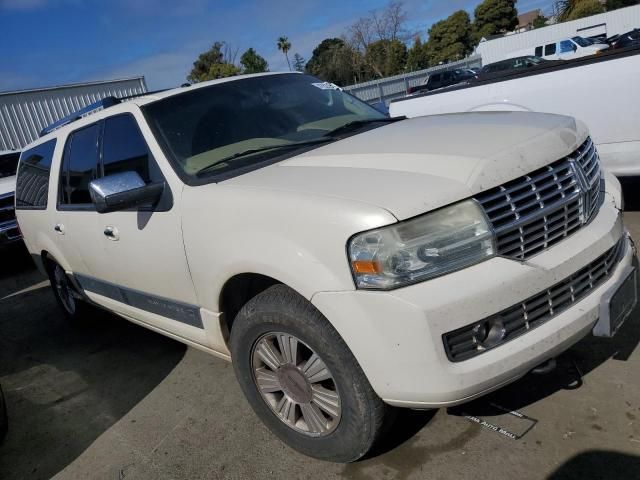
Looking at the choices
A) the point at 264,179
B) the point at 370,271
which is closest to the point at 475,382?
the point at 370,271

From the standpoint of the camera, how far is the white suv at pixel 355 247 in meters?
1.92

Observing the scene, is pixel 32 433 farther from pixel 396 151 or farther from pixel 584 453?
pixel 584 453

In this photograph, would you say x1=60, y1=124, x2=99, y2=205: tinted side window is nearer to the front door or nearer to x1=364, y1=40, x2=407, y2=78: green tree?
the front door

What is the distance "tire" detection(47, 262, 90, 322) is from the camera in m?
4.69

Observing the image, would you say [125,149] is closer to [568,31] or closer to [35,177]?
[35,177]

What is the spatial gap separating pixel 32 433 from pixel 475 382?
2.91m

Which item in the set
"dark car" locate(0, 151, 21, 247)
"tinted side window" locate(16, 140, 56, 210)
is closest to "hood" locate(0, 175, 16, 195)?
"dark car" locate(0, 151, 21, 247)

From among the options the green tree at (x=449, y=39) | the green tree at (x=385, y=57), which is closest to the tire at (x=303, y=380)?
the green tree at (x=385, y=57)

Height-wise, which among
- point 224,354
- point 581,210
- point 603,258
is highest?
point 581,210

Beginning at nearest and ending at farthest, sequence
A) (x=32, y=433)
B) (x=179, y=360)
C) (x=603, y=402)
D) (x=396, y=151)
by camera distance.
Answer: (x=396, y=151) → (x=603, y=402) → (x=32, y=433) → (x=179, y=360)

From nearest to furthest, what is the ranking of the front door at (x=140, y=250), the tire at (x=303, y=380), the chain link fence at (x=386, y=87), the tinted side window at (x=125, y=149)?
the tire at (x=303, y=380) → the front door at (x=140, y=250) → the tinted side window at (x=125, y=149) → the chain link fence at (x=386, y=87)

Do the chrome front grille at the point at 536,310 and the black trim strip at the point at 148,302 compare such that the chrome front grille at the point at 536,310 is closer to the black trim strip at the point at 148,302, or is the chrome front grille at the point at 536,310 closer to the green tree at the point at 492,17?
the black trim strip at the point at 148,302

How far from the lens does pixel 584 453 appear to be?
2289 mm

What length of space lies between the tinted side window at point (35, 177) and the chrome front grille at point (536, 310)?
3.62 metres
